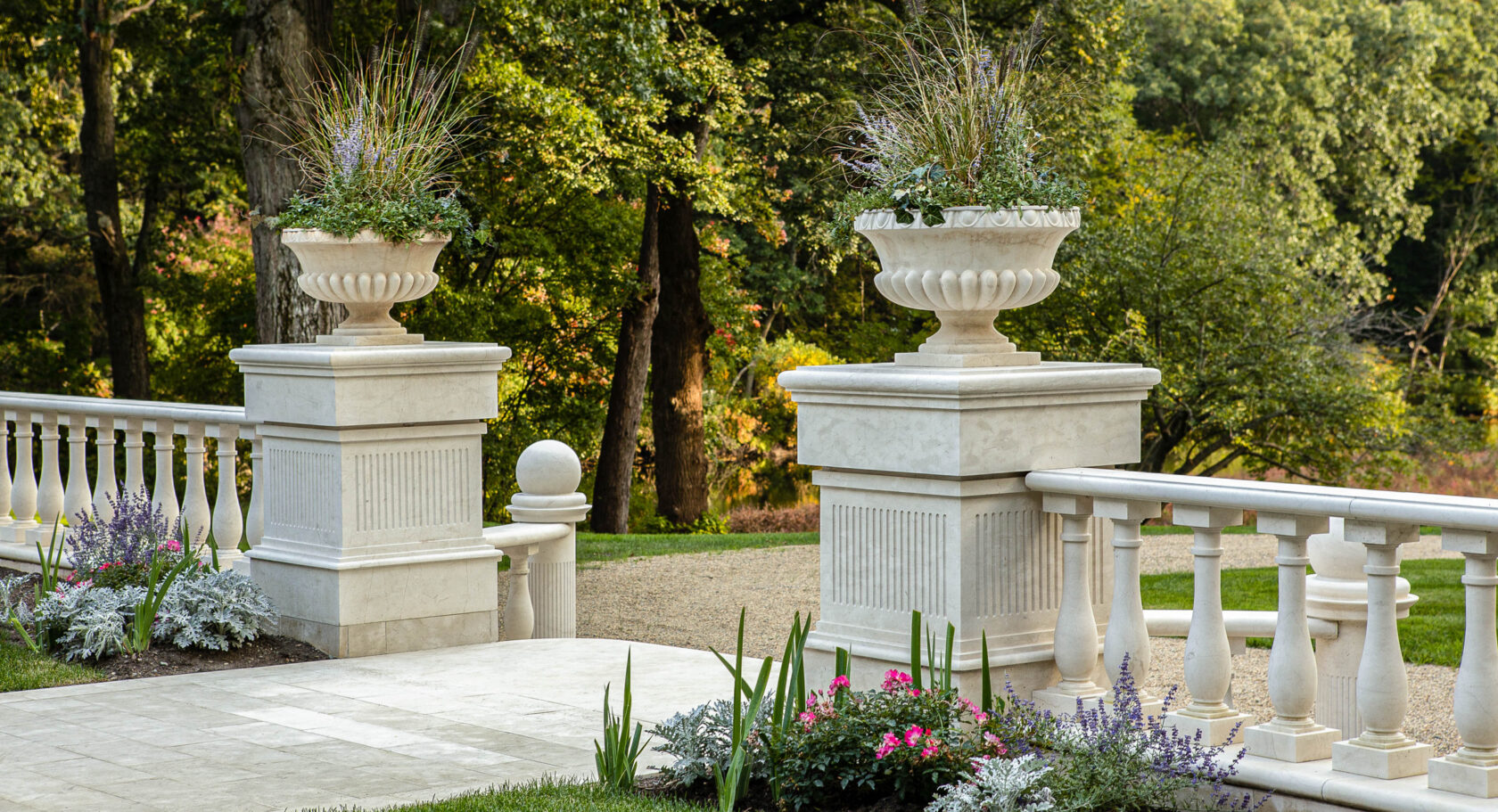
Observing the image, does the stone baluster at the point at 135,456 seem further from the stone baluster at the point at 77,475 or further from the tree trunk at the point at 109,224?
the tree trunk at the point at 109,224

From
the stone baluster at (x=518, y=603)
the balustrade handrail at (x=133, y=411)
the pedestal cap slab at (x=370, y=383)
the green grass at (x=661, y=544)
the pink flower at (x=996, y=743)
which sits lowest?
the green grass at (x=661, y=544)

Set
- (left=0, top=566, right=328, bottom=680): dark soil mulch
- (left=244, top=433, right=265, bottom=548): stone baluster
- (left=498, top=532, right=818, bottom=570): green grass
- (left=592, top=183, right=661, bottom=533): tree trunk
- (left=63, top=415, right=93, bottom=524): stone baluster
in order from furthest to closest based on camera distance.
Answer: (left=592, top=183, right=661, bottom=533): tree trunk
(left=498, top=532, right=818, bottom=570): green grass
(left=63, top=415, right=93, bottom=524): stone baluster
(left=244, top=433, right=265, bottom=548): stone baluster
(left=0, top=566, right=328, bottom=680): dark soil mulch

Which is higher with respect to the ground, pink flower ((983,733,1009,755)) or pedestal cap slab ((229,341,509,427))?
pedestal cap slab ((229,341,509,427))

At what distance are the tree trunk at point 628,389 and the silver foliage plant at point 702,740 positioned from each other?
15360 millimetres

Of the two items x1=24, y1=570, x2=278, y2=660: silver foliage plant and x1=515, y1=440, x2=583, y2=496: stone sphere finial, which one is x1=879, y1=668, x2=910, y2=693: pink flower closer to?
x1=24, y1=570, x2=278, y2=660: silver foliage plant

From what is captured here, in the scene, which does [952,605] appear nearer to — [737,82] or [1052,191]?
[1052,191]

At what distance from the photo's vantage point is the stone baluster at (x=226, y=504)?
791 cm

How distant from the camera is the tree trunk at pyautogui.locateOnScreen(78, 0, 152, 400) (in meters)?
21.0

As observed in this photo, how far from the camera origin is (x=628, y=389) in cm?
2056

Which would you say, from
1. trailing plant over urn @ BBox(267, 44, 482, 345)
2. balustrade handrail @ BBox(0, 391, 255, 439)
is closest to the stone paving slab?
balustrade handrail @ BBox(0, 391, 255, 439)

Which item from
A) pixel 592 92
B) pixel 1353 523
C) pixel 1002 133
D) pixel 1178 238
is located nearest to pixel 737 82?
pixel 592 92

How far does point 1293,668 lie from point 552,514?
534cm

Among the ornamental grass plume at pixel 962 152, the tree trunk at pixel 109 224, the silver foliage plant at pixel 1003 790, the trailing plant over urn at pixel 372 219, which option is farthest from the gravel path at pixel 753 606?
the tree trunk at pixel 109 224

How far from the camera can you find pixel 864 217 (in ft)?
15.5
